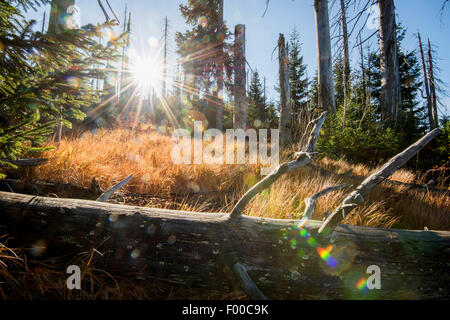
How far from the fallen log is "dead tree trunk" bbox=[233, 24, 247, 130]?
6.44m

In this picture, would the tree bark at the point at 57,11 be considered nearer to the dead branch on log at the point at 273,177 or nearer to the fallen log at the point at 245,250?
the fallen log at the point at 245,250

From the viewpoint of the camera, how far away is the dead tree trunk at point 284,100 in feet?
19.7

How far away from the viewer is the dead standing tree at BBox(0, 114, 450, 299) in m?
1.29

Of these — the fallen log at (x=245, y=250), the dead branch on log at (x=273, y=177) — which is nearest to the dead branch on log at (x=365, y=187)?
the fallen log at (x=245, y=250)

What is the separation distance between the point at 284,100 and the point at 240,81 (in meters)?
2.11

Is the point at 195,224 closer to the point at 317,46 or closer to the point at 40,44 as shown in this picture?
the point at 40,44

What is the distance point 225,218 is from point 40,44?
229cm

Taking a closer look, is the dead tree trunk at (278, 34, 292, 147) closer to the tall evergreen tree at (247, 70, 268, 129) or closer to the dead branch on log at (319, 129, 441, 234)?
the dead branch on log at (319, 129, 441, 234)

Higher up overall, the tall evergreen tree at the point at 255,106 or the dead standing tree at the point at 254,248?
the tall evergreen tree at the point at 255,106

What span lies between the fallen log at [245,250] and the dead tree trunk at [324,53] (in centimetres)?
586

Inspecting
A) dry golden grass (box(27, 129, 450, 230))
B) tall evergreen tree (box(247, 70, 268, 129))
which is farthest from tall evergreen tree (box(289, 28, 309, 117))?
dry golden grass (box(27, 129, 450, 230))

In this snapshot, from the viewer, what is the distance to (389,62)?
21.7 feet

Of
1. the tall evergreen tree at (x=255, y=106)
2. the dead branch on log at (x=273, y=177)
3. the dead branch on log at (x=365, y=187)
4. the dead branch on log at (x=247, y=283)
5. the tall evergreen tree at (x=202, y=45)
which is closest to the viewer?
the dead branch on log at (x=247, y=283)

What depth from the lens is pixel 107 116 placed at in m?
15.8
